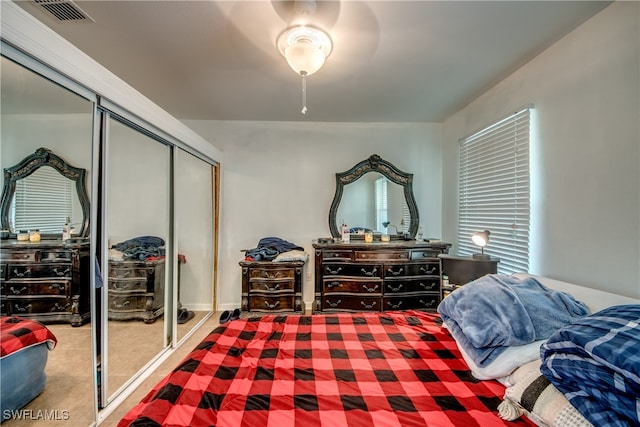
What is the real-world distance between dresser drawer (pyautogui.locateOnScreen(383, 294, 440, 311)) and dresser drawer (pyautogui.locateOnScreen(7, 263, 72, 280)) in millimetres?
2726

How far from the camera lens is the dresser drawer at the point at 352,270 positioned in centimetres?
296

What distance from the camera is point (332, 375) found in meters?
1.11

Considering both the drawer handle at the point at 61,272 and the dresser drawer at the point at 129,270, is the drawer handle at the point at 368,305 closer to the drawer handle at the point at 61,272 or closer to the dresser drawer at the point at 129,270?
the dresser drawer at the point at 129,270

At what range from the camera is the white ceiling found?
158cm

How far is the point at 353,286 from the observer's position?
2953 mm

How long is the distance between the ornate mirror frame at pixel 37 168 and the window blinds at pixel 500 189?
315 cm

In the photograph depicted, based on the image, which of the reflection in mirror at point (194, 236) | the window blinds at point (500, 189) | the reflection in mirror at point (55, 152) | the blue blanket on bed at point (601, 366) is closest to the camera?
the blue blanket on bed at point (601, 366)

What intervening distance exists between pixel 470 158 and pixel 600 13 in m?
1.51

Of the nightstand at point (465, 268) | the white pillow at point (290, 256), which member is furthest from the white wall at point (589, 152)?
the white pillow at point (290, 256)

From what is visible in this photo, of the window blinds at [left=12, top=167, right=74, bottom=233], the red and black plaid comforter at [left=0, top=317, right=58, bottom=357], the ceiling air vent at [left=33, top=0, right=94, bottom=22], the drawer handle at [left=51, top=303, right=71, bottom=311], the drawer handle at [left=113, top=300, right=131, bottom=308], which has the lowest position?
the drawer handle at [left=113, top=300, right=131, bottom=308]

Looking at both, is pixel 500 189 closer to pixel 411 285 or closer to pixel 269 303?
pixel 411 285

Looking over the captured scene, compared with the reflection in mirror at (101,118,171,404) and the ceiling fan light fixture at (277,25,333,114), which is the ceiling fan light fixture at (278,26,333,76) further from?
the reflection in mirror at (101,118,171,404)

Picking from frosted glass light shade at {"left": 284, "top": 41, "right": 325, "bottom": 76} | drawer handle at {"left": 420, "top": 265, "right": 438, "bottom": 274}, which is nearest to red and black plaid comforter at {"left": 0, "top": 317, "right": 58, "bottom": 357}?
frosted glass light shade at {"left": 284, "top": 41, "right": 325, "bottom": 76}

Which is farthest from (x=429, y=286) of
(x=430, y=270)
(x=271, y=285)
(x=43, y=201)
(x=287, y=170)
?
(x=43, y=201)
